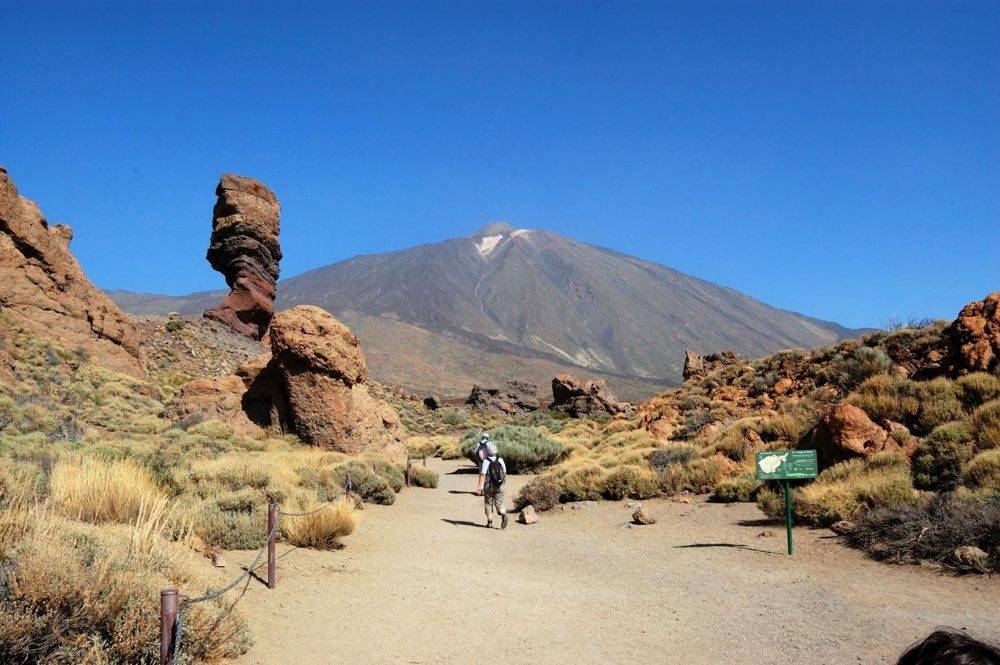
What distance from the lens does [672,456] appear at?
16625 mm

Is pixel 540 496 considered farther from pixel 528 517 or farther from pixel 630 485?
pixel 630 485

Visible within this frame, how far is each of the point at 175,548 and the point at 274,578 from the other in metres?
1.29

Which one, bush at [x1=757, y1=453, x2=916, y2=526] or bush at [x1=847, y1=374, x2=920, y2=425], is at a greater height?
bush at [x1=847, y1=374, x2=920, y2=425]

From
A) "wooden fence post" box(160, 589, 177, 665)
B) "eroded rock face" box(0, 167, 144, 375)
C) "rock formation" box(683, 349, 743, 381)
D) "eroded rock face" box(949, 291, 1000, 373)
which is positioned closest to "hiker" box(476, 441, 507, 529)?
"wooden fence post" box(160, 589, 177, 665)

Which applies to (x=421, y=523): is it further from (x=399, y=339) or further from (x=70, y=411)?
(x=399, y=339)

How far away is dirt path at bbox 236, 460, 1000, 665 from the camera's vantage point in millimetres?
5652

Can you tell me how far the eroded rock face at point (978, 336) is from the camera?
13.9m

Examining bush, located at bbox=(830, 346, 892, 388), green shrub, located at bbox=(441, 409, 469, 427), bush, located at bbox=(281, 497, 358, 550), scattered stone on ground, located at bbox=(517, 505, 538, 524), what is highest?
bush, located at bbox=(830, 346, 892, 388)

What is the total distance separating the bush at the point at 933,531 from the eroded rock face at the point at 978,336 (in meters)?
6.05

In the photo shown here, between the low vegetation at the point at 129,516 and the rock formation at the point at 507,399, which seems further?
the rock formation at the point at 507,399

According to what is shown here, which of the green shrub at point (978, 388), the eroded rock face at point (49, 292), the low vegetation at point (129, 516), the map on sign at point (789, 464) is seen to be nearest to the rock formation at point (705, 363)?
the green shrub at point (978, 388)

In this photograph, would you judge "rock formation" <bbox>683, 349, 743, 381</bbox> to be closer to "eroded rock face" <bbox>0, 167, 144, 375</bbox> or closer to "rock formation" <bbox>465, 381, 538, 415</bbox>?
"rock formation" <bbox>465, 381, 538, 415</bbox>

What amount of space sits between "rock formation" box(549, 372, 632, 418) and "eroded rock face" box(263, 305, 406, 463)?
A: 24.6 m

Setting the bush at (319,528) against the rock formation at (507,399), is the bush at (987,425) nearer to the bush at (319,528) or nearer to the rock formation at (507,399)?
the bush at (319,528)
